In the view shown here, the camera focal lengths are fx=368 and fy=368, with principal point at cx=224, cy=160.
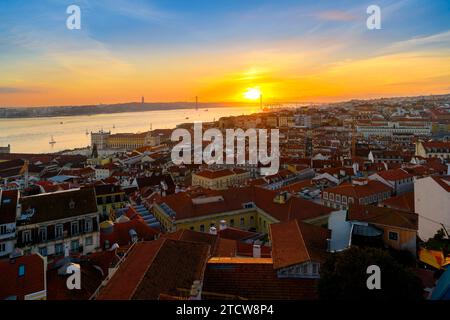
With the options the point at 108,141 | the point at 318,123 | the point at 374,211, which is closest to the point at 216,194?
the point at 374,211

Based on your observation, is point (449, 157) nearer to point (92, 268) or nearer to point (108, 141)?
point (92, 268)

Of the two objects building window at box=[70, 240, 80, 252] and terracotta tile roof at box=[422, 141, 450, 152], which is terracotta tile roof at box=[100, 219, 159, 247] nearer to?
building window at box=[70, 240, 80, 252]

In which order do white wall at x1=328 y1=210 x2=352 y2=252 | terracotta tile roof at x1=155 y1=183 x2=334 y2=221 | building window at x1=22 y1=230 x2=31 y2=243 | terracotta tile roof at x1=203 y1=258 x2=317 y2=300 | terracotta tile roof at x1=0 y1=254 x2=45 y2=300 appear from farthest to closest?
terracotta tile roof at x1=155 y1=183 x2=334 y2=221 → building window at x1=22 y1=230 x2=31 y2=243 → white wall at x1=328 y1=210 x2=352 y2=252 → terracotta tile roof at x1=0 y1=254 x2=45 y2=300 → terracotta tile roof at x1=203 y1=258 x2=317 y2=300

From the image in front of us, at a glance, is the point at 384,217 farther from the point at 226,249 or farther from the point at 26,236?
the point at 26,236

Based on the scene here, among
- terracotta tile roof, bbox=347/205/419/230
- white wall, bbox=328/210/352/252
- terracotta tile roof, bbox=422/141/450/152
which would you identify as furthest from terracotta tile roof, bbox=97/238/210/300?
terracotta tile roof, bbox=422/141/450/152

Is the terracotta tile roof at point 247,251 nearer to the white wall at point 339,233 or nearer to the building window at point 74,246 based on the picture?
the white wall at point 339,233
